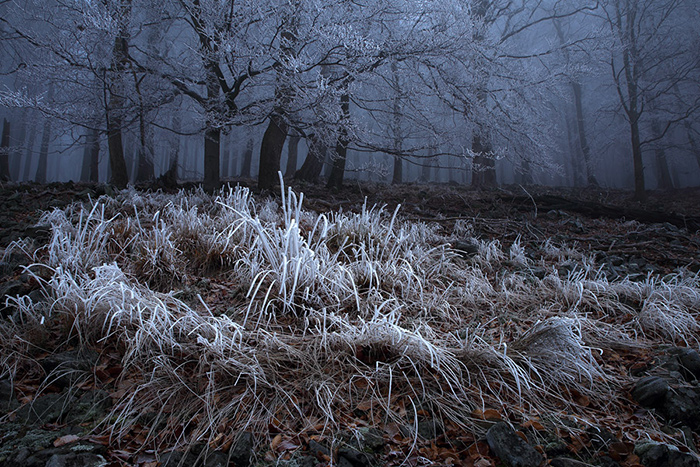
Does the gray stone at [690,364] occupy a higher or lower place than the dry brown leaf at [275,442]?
higher

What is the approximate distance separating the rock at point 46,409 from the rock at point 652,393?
239 cm

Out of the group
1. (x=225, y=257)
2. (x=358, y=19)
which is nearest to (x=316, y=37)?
(x=358, y=19)

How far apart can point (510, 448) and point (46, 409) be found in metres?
1.77

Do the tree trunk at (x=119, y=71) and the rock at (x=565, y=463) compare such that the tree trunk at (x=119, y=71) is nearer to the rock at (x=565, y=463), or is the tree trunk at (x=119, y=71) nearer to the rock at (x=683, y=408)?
the rock at (x=565, y=463)

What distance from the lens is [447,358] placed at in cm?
173

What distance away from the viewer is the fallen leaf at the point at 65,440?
4.23ft

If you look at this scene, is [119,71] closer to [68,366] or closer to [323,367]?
[68,366]

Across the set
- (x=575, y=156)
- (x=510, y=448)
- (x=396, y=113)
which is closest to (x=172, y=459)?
(x=510, y=448)

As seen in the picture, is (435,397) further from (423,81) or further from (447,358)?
(423,81)

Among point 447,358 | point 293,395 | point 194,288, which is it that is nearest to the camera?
point 293,395

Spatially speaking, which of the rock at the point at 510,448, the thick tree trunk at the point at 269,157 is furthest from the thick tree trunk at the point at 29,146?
the rock at the point at 510,448

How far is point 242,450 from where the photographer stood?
1294mm

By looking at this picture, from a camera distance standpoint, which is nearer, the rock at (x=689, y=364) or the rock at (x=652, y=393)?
the rock at (x=652, y=393)

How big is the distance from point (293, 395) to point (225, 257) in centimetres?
172
